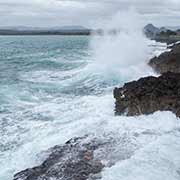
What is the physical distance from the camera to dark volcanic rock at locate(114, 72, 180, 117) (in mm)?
13344

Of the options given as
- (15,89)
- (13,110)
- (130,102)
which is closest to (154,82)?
(130,102)

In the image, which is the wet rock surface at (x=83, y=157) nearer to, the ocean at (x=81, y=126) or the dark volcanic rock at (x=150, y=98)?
the ocean at (x=81, y=126)

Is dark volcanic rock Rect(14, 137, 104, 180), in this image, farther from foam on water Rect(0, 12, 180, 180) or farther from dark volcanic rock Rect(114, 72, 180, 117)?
dark volcanic rock Rect(114, 72, 180, 117)

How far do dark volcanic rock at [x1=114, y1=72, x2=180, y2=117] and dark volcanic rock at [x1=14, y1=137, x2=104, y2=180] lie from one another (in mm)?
3465

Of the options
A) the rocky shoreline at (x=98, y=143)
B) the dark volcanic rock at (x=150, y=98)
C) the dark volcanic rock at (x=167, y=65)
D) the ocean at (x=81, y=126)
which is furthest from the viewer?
the dark volcanic rock at (x=167, y=65)

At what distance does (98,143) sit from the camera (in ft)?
34.6

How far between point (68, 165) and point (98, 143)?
1.56 metres

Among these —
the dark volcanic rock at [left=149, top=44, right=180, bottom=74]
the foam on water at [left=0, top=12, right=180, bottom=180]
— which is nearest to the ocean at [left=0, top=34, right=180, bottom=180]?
the foam on water at [left=0, top=12, right=180, bottom=180]

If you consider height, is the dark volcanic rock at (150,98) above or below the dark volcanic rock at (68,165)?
above

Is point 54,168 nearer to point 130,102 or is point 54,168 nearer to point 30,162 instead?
point 30,162

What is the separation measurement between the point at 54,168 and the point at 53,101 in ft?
27.4

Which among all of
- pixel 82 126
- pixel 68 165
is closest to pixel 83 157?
pixel 68 165

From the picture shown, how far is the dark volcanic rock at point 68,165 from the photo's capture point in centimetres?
872

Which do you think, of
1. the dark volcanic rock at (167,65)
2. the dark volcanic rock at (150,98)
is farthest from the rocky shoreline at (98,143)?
the dark volcanic rock at (167,65)
